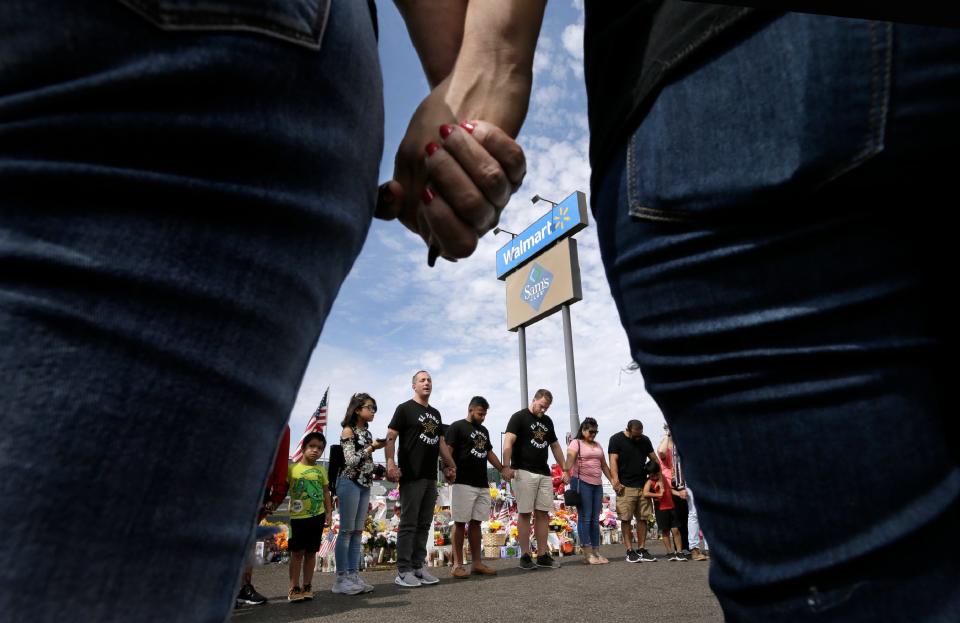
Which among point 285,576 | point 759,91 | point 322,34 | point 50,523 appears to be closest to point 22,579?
point 50,523

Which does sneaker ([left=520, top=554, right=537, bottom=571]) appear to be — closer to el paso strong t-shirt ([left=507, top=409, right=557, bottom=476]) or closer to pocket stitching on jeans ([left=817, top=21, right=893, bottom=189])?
el paso strong t-shirt ([left=507, top=409, right=557, bottom=476])

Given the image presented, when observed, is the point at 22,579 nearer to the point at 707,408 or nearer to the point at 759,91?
the point at 707,408

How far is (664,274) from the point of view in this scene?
0.68 m

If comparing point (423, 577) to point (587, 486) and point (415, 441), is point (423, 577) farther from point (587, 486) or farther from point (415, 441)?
point (587, 486)

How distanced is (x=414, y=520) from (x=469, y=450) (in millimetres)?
1010

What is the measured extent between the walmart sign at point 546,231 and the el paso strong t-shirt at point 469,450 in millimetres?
9129

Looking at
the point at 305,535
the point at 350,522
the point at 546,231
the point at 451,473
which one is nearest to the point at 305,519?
→ the point at 305,535

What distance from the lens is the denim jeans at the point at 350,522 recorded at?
521 centimetres

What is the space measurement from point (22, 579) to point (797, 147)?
2.26 feet

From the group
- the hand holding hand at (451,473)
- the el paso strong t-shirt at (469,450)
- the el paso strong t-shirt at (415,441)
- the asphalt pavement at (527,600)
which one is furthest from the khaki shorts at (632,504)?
the el paso strong t-shirt at (415,441)

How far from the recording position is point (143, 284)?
1.49 feet

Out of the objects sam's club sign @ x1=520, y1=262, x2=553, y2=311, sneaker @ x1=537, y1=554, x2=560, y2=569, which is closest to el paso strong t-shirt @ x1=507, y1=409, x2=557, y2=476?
sneaker @ x1=537, y1=554, x2=560, y2=569

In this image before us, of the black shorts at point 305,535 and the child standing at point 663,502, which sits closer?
the black shorts at point 305,535

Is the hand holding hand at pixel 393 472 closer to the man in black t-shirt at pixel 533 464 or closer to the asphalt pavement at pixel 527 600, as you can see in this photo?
the asphalt pavement at pixel 527 600
